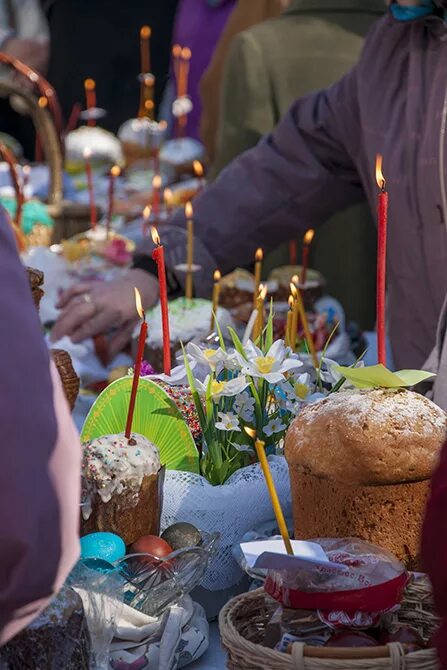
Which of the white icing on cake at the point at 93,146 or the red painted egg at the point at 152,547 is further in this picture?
the white icing on cake at the point at 93,146

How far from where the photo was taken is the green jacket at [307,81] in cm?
300

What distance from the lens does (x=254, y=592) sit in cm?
104

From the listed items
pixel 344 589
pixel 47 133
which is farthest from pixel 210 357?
pixel 47 133

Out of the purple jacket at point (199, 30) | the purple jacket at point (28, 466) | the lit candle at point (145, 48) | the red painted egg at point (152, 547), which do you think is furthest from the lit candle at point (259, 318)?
the purple jacket at point (199, 30)

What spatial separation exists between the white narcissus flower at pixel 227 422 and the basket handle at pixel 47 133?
1969 mm

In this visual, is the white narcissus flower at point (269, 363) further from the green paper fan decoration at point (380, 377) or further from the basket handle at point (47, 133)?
the basket handle at point (47, 133)

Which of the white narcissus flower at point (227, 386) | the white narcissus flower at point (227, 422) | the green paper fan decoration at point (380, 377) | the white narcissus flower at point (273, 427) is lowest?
the white narcissus flower at point (273, 427)

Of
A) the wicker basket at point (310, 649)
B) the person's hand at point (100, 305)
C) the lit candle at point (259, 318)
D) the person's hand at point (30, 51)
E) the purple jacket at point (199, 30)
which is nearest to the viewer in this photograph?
the wicker basket at point (310, 649)

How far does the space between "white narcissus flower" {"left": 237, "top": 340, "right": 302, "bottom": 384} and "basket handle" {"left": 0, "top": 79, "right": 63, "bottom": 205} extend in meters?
1.95

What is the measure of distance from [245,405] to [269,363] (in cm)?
6

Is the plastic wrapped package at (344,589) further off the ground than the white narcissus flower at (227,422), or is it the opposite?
the plastic wrapped package at (344,589)

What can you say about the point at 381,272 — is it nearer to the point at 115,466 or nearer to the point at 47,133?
the point at 115,466

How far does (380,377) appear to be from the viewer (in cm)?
117

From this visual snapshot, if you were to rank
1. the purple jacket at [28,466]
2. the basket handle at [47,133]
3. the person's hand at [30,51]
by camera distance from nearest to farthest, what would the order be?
the purple jacket at [28,466] < the basket handle at [47,133] < the person's hand at [30,51]
